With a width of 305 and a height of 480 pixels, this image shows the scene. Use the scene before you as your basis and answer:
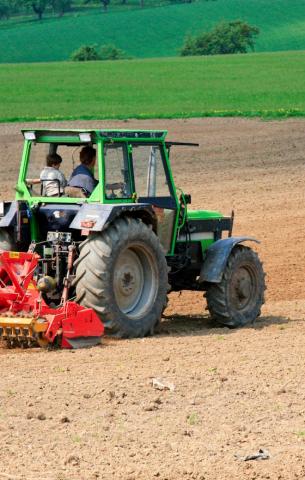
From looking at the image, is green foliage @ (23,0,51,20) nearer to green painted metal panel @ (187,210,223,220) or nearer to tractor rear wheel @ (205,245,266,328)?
green painted metal panel @ (187,210,223,220)

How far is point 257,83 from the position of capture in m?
51.0

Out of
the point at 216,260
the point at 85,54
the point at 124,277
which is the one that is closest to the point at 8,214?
the point at 124,277

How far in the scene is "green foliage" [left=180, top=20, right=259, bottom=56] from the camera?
84.6 metres

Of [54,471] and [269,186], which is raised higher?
[269,186]

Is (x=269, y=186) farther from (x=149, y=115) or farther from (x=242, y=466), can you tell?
(x=242, y=466)

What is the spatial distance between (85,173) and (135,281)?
1.17 meters

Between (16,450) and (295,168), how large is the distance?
20.1 metres

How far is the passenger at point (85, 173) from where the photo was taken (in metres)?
11.4

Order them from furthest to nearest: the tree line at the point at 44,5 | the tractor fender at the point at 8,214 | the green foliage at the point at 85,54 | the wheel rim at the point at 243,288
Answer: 1. the tree line at the point at 44,5
2. the green foliage at the point at 85,54
3. the wheel rim at the point at 243,288
4. the tractor fender at the point at 8,214

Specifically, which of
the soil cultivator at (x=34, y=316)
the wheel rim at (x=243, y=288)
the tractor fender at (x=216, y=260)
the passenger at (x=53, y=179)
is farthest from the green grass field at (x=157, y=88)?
the soil cultivator at (x=34, y=316)

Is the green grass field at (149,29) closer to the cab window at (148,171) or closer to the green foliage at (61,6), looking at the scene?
the green foliage at (61,6)

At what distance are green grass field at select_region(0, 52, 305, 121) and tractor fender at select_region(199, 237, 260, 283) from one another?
2209 cm

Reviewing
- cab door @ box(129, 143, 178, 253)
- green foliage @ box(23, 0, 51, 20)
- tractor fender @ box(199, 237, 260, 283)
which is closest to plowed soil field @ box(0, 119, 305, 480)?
tractor fender @ box(199, 237, 260, 283)

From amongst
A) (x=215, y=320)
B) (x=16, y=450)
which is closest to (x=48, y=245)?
(x=215, y=320)
